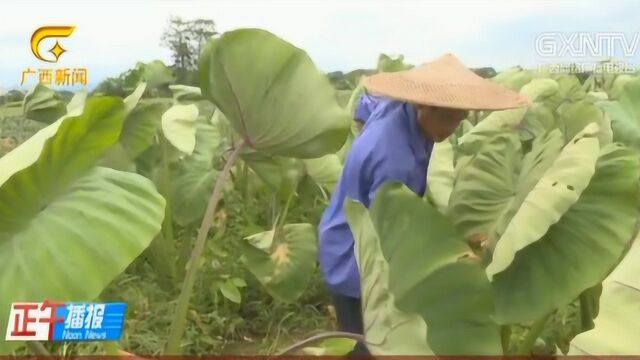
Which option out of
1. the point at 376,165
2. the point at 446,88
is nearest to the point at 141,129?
the point at 376,165

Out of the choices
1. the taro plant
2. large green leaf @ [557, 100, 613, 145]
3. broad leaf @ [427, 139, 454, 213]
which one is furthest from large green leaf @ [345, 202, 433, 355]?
large green leaf @ [557, 100, 613, 145]

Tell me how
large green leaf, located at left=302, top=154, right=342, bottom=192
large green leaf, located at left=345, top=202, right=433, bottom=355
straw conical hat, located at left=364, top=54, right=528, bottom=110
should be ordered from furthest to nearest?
1. large green leaf, located at left=302, top=154, right=342, bottom=192
2. straw conical hat, located at left=364, top=54, right=528, bottom=110
3. large green leaf, located at left=345, top=202, right=433, bottom=355

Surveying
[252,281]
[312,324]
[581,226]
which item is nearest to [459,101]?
[581,226]

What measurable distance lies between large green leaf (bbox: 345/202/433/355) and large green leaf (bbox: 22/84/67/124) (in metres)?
0.67

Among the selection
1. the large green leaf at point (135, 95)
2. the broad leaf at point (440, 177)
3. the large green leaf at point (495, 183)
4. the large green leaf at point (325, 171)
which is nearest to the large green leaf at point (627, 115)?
the large green leaf at point (495, 183)

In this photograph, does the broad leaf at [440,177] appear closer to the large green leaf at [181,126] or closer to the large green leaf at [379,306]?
the large green leaf at [379,306]

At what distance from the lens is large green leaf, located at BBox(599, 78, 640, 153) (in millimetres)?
1873

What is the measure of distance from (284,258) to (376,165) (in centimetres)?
50

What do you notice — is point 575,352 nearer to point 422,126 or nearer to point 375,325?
point 375,325

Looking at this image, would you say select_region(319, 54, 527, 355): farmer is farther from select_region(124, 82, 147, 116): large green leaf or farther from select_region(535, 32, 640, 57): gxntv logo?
select_region(124, 82, 147, 116): large green leaf

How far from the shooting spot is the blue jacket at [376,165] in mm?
1614

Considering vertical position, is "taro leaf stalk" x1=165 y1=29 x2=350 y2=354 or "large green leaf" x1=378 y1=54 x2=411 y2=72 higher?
"large green leaf" x1=378 y1=54 x2=411 y2=72

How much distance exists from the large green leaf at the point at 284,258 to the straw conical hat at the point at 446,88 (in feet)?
1.72

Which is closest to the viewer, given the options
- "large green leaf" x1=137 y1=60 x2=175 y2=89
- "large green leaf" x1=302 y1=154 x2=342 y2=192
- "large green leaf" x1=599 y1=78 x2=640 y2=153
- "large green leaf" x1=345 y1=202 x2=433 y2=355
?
"large green leaf" x1=345 y1=202 x2=433 y2=355
